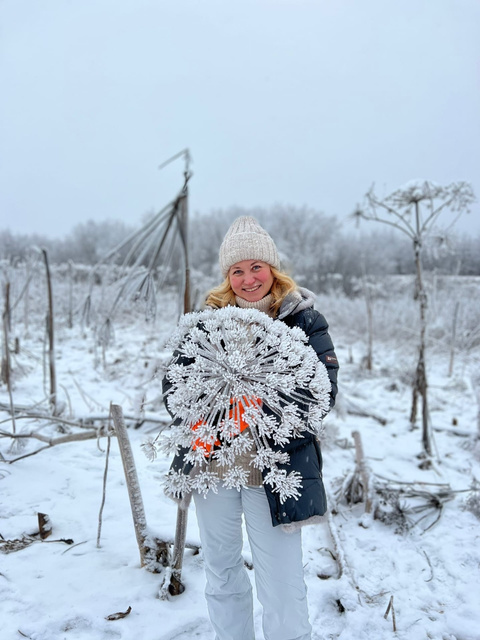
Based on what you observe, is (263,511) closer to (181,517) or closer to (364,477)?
(181,517)

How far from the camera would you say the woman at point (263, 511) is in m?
1.40

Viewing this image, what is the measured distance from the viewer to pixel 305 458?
1.41m

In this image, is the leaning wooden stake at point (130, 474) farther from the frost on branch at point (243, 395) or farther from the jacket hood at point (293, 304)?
the jacket hood at point (293, 304)

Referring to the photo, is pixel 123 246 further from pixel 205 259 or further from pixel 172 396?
pixel 205 259

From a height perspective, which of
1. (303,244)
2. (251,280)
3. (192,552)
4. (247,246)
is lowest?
(192,552)

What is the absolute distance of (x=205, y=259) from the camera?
22.9 metres

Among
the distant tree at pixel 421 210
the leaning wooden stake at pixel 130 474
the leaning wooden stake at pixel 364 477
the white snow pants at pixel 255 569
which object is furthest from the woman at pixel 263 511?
the distant tree at pixel 421 210

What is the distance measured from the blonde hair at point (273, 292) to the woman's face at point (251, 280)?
2.3 inches

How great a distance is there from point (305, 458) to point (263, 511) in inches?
10.8

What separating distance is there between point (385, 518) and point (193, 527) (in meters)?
1.55

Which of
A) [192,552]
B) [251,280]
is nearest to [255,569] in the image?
[192,552]

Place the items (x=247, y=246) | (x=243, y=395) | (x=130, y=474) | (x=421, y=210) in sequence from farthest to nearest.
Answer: (x=421, y=210) < (x=130, y=474) < (x=247, y=246) < (x=243, y=395)

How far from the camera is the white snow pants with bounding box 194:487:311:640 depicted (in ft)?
4.62

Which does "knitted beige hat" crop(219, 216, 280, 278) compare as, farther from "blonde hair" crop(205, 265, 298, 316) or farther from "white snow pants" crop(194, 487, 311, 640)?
"white snow pants" crop(194, 487, 311, 640)
